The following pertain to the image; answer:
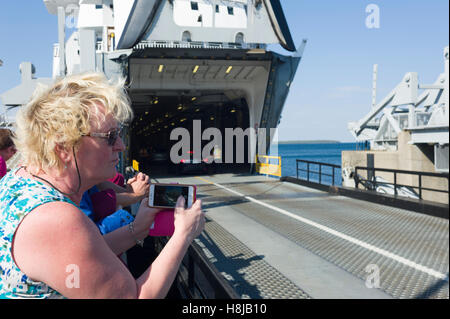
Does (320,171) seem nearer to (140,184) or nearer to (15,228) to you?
(140,184)

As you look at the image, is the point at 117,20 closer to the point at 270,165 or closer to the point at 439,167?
the point at 270,165

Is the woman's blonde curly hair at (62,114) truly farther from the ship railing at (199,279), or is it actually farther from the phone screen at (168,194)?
the ship railing at (199,279)

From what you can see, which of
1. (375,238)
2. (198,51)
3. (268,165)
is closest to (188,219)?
(375,238)

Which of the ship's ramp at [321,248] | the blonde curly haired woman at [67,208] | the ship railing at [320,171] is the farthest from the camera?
the ship railing at [320,171]

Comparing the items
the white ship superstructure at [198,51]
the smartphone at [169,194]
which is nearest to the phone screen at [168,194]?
the smartphone at [169,194]

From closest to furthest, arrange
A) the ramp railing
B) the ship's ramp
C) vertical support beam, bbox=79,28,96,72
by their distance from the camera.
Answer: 1. the ship's ramp
2. vertical support beam, bbox=79,28,96,72
3. the ramp railing

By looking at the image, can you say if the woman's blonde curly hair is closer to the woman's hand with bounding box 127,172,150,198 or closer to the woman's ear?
the woman's ear

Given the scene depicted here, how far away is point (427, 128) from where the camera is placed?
114cm

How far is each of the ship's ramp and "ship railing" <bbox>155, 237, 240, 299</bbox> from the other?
72 centimetres

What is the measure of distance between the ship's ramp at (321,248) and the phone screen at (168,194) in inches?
31.1

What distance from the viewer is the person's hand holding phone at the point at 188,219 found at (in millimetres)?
1515

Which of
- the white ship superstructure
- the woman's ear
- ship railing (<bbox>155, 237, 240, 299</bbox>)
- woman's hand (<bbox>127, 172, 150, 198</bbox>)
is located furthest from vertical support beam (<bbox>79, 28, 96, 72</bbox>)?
the woman's ear

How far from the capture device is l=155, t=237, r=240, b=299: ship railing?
6.38 ft

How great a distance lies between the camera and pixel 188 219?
154 cm
